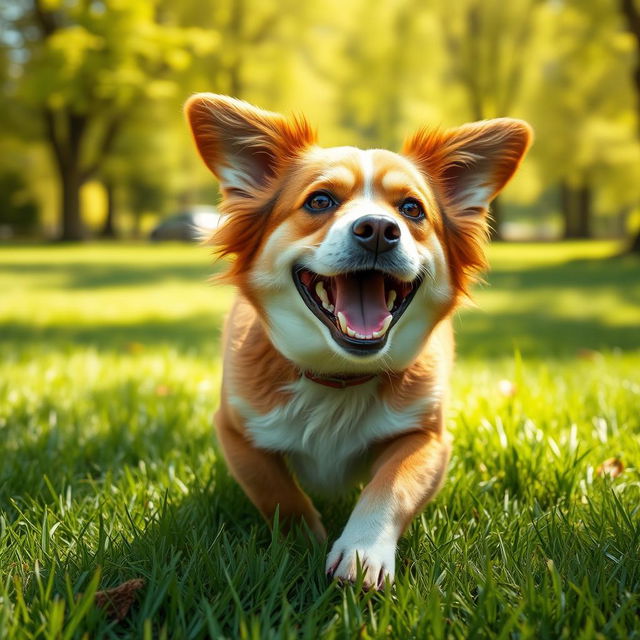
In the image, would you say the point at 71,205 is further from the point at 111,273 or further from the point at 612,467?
the point at 612,467

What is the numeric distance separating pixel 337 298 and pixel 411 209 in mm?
445

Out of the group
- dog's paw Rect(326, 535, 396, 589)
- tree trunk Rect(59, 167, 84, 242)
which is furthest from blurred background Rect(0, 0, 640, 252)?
dog's paw Rect(326, 535, 396, 589)

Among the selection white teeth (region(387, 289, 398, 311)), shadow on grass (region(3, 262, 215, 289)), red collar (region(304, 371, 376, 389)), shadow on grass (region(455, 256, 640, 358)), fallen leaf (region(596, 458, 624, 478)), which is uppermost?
white teeth (region(387, 289, 398, 311))

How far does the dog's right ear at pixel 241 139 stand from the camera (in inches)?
106

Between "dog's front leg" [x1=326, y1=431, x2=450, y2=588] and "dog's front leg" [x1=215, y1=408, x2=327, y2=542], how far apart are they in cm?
29

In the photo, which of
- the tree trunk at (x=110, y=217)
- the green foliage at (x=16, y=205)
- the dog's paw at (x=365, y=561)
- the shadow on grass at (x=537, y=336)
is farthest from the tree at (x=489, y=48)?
the dog's paw at (x=365, y=561)

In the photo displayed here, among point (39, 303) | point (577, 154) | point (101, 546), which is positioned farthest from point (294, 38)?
point (101, 546)

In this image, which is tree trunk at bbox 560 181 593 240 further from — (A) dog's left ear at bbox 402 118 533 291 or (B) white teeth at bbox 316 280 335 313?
(B) white teeth at bbox 316 280 335 313

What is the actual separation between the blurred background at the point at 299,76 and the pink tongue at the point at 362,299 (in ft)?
65.8

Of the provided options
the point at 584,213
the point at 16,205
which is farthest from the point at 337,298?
the point at 584,213

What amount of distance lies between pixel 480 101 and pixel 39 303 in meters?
23.6

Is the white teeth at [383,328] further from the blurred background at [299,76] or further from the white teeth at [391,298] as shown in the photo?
the blurred background at [299,76]

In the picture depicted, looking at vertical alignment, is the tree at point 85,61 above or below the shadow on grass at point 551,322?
above

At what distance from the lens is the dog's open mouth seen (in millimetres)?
2342
